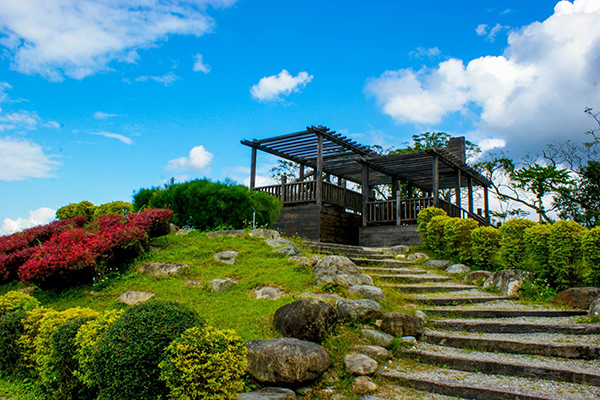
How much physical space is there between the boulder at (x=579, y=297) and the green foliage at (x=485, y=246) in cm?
252

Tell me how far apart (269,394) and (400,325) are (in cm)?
243

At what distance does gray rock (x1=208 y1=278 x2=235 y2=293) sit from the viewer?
813 cm

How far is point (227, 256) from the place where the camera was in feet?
31.8

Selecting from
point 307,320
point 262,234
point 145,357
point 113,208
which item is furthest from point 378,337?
point 113,208

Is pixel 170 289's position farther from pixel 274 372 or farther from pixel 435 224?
pixel 435 224

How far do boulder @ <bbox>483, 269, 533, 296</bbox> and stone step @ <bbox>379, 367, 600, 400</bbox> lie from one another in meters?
3.54

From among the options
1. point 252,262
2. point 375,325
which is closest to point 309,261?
point 252,262

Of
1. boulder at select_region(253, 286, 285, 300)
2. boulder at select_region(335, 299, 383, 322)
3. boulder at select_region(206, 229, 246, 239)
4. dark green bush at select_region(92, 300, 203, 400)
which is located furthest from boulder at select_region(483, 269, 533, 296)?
dark green bush at select_region(92, 300, 203, 400)

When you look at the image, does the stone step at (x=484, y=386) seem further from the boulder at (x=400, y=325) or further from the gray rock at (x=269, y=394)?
the gray rock at (x=269, y=394)

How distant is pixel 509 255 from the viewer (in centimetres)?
931

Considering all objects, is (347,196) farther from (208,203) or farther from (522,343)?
(522,343)

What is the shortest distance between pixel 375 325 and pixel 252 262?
3.62 metres

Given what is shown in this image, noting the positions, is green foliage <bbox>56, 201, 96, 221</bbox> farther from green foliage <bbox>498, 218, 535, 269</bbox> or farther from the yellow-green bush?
green foliage <bbox>498, 218, 535, 269</bbox>

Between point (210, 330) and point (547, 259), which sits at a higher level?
point (547, 259)
